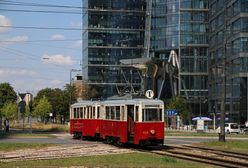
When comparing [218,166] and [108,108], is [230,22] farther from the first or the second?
[218,166]

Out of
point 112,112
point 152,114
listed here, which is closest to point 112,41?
point 112,112

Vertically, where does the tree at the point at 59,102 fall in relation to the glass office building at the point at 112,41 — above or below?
below

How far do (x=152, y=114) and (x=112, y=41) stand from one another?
107 m

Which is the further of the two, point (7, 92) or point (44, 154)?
point (7, 92)

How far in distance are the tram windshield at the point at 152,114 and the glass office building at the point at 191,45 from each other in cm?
8826

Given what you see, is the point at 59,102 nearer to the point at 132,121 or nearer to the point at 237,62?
the point at 237,62

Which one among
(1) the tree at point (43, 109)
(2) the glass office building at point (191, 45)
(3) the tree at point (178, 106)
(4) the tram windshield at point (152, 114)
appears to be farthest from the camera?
(2) the glass office building at point (191, 45)

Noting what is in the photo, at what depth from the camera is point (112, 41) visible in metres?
135

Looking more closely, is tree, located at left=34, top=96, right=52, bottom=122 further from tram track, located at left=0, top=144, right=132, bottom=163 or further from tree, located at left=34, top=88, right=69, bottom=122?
tram track, located at left=0, top=144, right=132, bottom=163

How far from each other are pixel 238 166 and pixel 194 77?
10021 cm

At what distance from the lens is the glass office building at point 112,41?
436 feet

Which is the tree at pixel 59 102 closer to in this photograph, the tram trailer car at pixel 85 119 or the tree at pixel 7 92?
the tree at pixel 7 92

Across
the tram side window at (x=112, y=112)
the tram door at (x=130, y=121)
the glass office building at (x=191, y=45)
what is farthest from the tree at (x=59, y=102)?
the tram door at (x=130, y=121)

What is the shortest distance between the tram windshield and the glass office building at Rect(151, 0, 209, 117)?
88265 mm
